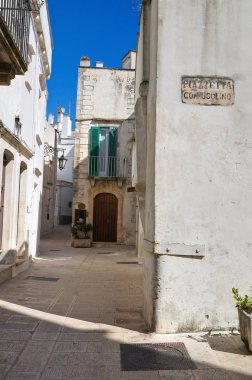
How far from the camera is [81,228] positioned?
17.8m

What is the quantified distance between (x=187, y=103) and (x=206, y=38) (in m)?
0.88

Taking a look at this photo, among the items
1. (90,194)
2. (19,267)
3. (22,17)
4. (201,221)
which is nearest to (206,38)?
(201,221)

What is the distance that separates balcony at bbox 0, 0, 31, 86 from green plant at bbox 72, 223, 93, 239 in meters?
12.0

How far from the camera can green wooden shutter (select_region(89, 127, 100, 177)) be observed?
753 inches

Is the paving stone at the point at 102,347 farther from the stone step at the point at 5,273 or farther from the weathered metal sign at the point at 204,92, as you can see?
the stone step at the point at 5,273

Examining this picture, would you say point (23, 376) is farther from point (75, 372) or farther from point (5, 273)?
point (5, 273)

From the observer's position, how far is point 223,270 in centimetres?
438

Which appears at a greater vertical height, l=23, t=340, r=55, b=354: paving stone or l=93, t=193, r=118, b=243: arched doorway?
l=93, t=193, r=118, b=243: arched doorway

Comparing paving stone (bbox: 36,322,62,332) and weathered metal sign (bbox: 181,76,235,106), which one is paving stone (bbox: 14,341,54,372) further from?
weathered metal sign (bbox: 181,76,235,106)

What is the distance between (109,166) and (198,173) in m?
15.0

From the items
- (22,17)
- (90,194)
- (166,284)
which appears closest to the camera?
(166,284)

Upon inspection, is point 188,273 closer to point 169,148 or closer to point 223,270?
point 223,270

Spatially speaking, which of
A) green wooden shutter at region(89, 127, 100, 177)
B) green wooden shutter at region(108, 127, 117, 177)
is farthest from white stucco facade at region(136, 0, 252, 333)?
green wooden shutter at region(108, 127, 117, 177)

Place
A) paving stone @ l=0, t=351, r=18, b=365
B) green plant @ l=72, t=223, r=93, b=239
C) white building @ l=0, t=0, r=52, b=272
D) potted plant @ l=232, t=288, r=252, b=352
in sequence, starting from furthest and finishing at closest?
1. green plant @ l=72, t=223, r=93, b=239
2. white building @ l=0, t=0, r=52, b=272
3. potted plant @ l=232, t=288, r=252, b=352
4. paving stone @ l=0, t=351, r=18, b=365
